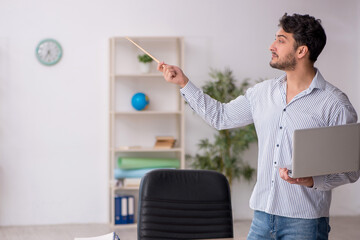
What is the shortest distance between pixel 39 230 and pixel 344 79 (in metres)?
3.52

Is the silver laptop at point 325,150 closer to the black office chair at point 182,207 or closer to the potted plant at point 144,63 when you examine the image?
the black office chair at point 182,207

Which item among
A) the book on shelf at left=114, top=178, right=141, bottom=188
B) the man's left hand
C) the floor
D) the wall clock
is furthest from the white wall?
the man's left hand

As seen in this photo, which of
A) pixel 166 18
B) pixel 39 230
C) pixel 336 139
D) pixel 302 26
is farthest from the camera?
pixel 166 18

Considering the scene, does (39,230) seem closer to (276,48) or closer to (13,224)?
(13,224)

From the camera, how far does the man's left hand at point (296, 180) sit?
74.1 inches

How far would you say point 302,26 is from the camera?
215 centimetres

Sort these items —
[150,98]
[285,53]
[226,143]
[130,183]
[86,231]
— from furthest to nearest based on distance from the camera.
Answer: [150,98], [226,143], [130,183], [86,231], [285,53]

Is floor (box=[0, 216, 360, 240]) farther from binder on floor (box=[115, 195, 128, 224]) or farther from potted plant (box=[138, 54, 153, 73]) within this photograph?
potted plant (box=[138, 54, 153, 73])

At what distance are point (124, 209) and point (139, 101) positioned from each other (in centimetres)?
106

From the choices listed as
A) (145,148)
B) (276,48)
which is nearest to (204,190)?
(276,48)

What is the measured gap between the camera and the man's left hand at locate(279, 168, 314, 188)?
6.18 ft

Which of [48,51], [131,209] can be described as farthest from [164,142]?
[48,51]

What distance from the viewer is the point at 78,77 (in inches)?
216

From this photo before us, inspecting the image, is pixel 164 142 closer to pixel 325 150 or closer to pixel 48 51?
pixel 48 51
